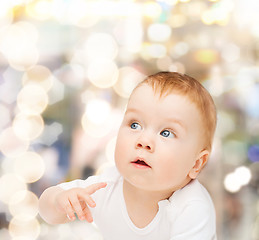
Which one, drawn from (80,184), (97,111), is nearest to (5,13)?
(97,111)

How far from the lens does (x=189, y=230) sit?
681 mm

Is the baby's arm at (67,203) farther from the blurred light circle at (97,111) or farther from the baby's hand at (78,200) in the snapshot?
the blurred light circle at (97,111)

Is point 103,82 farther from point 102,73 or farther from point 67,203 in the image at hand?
point 67,203

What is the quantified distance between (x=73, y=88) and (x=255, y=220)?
0.77 m

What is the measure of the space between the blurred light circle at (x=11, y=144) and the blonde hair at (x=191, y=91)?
32.0 inches

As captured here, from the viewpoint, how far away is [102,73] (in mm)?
1499

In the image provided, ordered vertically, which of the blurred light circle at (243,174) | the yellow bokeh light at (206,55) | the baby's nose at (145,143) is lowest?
the blurred light circle at (243,174)

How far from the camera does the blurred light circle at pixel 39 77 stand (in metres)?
1.45

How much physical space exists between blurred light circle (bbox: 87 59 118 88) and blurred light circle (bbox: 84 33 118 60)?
23mm

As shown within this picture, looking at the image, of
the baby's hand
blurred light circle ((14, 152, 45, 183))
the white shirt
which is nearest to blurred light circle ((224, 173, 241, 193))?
blurred light circle ((14, 152, 45, 183))

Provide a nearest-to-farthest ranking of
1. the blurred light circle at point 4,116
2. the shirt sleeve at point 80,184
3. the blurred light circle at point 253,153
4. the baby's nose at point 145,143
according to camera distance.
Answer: the baby's nose at point 145,143 → the shirt sleeve at point 80,184 → the blurred light circle at point 4,116 → the blurred light circle at point 253,153

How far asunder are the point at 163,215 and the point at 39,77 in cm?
87

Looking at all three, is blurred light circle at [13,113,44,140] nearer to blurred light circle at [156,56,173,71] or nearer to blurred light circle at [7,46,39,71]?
blurred light circle at [7,46,39,71]

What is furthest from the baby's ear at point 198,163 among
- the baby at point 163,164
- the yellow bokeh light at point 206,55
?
the yellow bokeh light at point 206,55
